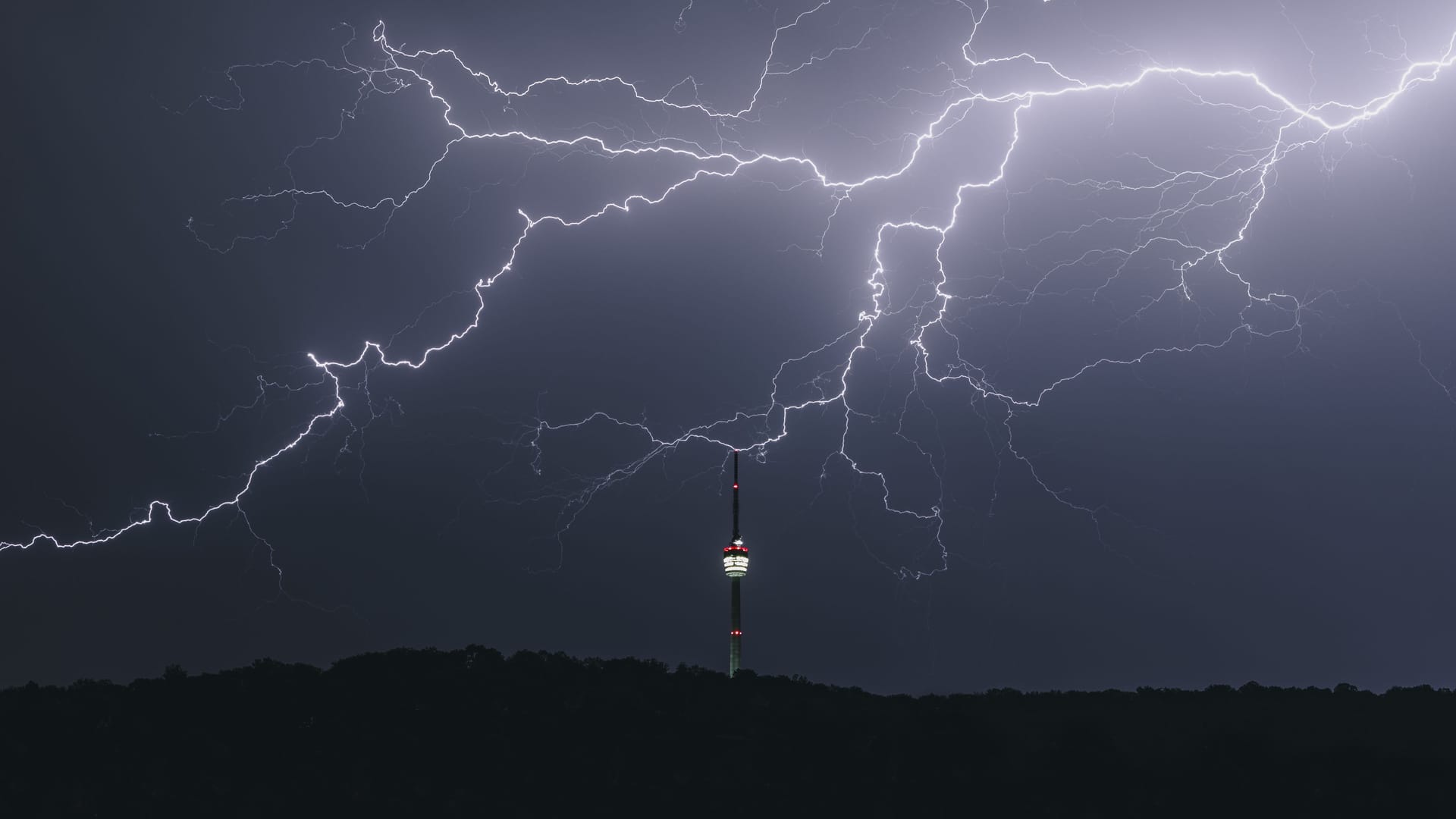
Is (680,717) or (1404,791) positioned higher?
(680,717)

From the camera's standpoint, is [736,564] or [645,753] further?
[736,564]

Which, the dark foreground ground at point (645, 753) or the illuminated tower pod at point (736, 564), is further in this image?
the illuminated tower pod at point (736, 564)

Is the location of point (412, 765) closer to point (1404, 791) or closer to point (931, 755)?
point (931, 755)

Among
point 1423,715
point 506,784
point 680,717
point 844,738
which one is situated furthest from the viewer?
point 1423,715

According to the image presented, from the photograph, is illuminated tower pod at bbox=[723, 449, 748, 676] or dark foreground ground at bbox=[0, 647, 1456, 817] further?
illuminated tower pod at bbox=[723, 449, 748, 676]

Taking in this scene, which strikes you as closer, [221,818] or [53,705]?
[221,818]

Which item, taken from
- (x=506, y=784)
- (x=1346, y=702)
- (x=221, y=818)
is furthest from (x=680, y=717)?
(x=1346, y=702)

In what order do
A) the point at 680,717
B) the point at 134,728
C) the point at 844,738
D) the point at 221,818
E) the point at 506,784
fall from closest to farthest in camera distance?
1. the point at 221,818
2. the point at 506,784
3. the point at 134,728
4. the point at 844,738
5. the point at 680,717
